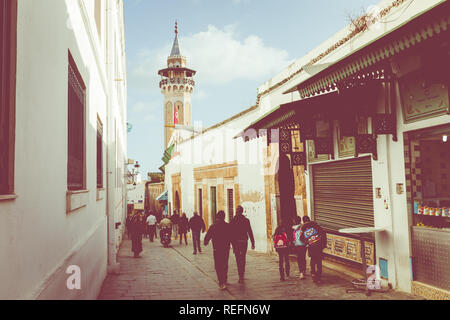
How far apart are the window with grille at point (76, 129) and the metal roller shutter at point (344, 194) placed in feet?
18.3

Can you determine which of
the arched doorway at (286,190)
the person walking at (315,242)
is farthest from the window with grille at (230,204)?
the person walking at (315,242)

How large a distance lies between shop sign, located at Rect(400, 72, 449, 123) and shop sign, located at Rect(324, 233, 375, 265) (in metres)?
2.85

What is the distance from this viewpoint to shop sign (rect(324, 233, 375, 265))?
8273 mm

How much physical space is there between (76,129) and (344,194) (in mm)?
6150

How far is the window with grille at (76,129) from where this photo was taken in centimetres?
540

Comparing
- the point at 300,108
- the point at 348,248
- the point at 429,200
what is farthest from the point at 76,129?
the point at 348,248

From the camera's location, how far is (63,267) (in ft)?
13.9

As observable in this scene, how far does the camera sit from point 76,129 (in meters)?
6.07

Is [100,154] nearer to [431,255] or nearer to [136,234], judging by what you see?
[136,234]

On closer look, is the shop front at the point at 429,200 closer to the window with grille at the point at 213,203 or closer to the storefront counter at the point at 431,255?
the storefront counter at the point at 431,255

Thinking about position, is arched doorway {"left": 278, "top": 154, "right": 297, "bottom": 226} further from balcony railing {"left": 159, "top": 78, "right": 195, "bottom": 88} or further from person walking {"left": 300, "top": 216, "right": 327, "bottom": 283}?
balcony railing {"left": 159, "top": 78, "right": 195, "bottom": 88}

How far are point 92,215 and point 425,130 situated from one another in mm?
5903

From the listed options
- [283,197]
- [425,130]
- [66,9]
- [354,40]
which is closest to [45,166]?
[66,9]
